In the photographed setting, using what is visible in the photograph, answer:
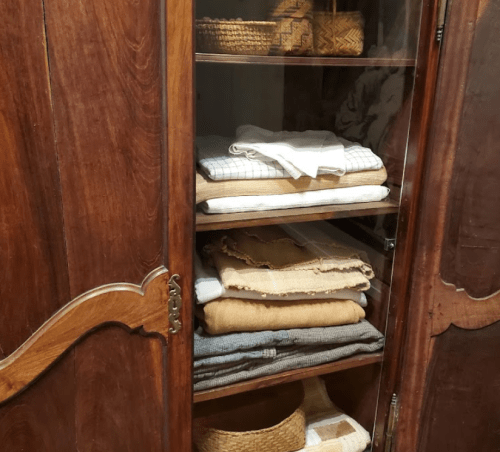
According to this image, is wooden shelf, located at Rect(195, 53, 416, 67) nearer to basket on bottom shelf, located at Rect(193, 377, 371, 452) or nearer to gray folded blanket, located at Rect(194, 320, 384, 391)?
gray folded blanket, located at Rect(194, 320, 384, 391)

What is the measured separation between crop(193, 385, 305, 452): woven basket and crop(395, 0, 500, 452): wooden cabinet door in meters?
0.23

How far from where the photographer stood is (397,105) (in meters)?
1.00

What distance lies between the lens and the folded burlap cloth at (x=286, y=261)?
100 cm

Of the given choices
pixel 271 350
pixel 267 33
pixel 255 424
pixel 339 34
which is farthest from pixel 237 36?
pixel 255 424

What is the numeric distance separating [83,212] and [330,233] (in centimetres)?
53

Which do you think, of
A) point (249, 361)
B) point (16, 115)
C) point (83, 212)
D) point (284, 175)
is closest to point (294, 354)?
point (249, 361)

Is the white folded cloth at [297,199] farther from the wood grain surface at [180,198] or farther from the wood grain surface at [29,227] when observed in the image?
the wood grain surface at [29,227]

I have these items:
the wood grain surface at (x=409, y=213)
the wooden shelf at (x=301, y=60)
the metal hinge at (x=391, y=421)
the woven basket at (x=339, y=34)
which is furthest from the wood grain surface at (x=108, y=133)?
the metal hinge at (x=391, y=421)

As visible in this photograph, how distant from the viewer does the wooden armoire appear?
0.71 metres

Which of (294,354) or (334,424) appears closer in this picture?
(294,354)

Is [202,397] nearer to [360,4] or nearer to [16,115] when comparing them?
[16,115]

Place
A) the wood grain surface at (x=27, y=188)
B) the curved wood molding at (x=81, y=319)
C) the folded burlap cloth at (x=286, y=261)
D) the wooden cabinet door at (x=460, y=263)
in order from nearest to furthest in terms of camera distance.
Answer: the wood grain surface at (x=27, y=188) → the curved wood molding at (x=81, y=319) → the wooden cabinet door at (x=460, y=263) → the folded burlap cloth at (x=286, y=261)

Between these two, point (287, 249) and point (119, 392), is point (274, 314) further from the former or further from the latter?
point (119, 392)

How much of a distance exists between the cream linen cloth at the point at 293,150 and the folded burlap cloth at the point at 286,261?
13 centimetres
